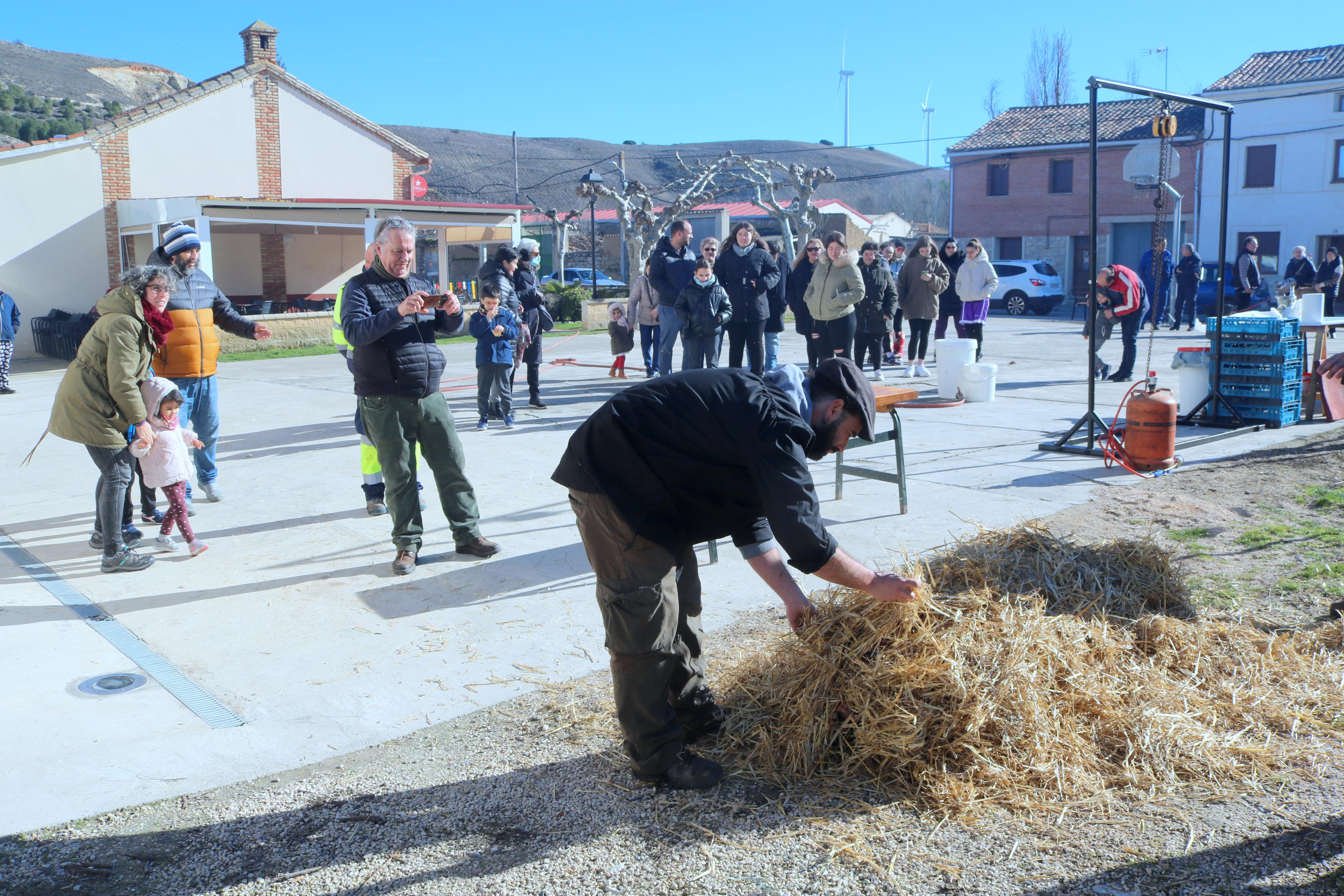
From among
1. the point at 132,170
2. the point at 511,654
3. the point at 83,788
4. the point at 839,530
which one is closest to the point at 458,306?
the point at 511,654

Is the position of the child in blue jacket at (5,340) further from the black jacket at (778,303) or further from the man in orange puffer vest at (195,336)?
the black jacket at (778,303)

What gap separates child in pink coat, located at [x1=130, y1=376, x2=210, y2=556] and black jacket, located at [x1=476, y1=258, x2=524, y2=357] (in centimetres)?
394

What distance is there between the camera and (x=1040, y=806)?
3.10 metres

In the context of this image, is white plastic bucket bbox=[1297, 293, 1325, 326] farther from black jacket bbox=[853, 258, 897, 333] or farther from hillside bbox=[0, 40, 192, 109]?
hillside bbox=[0, 40, 192, 109]

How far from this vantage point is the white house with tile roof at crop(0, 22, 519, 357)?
20625 mm

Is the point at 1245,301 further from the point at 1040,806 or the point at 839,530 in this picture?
the point at 1040,806

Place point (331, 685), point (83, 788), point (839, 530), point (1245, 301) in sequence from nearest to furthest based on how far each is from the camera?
point (83, 788), point (331, 685), point (839, 530), point (1245, 301)

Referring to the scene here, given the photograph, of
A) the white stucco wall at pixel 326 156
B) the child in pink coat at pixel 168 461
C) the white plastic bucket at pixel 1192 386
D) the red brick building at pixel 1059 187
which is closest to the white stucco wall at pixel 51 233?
the white stucco wall at pixel 326 156

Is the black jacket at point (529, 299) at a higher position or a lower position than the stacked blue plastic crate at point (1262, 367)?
higher

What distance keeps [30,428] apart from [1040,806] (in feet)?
35.0

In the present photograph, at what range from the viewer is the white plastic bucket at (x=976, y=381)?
11.2 meters

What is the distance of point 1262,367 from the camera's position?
31.0ft

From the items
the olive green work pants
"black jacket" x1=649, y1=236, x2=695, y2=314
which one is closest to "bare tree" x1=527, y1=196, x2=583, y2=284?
"black jacket" x1=649, y1=236, x2=695, y2=314

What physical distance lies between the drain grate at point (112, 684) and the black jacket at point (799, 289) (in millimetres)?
8657
